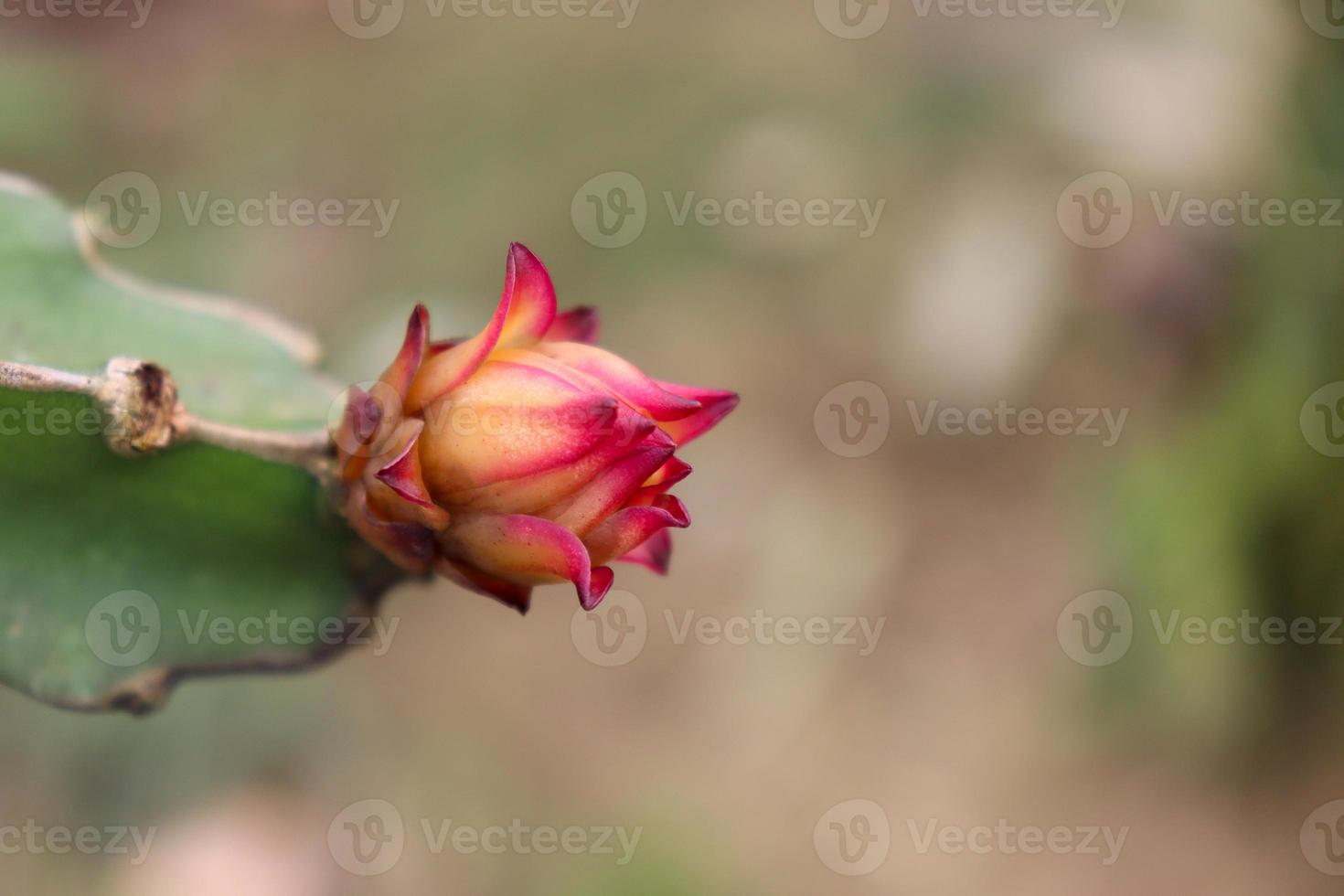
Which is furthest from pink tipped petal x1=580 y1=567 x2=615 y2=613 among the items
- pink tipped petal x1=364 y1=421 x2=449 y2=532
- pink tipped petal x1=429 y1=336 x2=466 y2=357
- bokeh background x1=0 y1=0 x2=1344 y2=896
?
bokeh background x1=0 y1=0 x2=1344 y2=896

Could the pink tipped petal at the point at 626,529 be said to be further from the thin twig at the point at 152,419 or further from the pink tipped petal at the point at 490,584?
the thin twig at the point at 152,419

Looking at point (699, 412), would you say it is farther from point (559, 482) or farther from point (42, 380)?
point (42, 380)

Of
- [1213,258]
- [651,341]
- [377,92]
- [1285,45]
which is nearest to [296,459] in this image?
[651,341]

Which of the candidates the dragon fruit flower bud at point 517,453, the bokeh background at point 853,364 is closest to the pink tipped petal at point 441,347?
the dragon fruit flower bud at point 517,453

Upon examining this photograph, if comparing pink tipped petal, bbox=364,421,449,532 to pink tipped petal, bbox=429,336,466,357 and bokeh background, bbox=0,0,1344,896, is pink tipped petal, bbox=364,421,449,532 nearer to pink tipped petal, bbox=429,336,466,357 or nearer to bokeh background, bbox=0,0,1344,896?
pink tipped petal, bbox=429,336,466,357

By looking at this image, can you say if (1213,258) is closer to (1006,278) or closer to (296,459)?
(1006,278)
